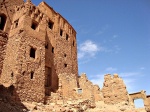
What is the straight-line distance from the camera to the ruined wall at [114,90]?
61.1 ft

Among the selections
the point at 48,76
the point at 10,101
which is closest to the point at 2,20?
the point at 48,76

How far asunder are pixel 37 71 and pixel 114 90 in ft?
28.7

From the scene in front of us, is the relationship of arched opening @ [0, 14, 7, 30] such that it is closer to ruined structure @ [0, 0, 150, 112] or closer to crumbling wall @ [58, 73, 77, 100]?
ruined structure @ [0, 0, 150, 112]

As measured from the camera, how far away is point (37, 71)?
61.0 feet

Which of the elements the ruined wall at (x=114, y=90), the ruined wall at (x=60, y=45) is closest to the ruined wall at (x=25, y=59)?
the ruined wall at (x=60, y=45)

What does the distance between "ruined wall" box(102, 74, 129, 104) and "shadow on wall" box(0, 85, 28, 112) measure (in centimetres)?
924

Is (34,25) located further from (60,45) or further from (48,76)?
(48,76)

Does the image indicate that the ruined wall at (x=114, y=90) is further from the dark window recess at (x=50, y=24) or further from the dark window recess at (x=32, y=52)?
the dark window recess at (x=50, y=24)

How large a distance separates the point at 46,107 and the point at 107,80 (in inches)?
315

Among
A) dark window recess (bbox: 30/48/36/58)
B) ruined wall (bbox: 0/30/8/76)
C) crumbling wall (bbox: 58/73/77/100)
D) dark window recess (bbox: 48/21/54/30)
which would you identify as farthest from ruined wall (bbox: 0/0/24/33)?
crumbling wall (bbox: 58/73/77/100)

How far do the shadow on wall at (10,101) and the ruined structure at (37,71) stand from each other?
0.28 ft

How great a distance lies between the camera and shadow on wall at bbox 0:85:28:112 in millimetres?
13675

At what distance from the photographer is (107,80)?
20.5 meters

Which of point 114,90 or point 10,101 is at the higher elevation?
point 114,90
